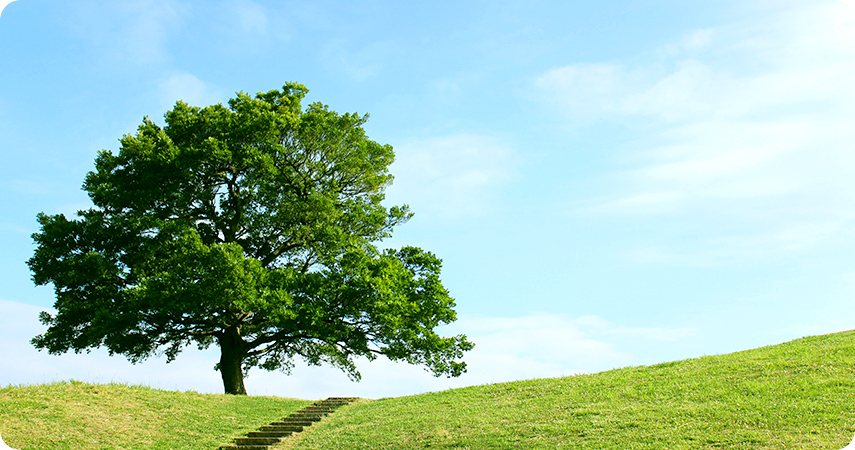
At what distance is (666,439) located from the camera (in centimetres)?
1541

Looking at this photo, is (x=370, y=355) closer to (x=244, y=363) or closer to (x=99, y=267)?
(x=244, y=363)

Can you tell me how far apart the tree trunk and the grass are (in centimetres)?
244

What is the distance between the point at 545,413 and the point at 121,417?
14.2 metres

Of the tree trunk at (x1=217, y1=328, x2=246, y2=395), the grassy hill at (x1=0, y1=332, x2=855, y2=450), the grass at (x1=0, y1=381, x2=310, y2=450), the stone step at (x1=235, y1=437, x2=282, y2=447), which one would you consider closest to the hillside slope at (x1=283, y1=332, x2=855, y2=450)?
the grassy hill at (x1=0, y1=332, x2=855, y2=450)

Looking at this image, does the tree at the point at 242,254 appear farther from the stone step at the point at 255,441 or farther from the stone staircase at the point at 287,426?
the stone step at the point at 255,441

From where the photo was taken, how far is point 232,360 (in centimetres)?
2966

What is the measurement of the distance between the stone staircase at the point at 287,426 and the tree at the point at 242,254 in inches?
101

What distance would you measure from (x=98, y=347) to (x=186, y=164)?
909cm

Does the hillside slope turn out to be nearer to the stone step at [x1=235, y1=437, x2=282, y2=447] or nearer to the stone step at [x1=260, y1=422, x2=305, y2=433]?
the stone step at [x1=235, y1=437, x2=282, y2=447]

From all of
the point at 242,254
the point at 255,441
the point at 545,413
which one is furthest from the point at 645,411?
the point at 242,254

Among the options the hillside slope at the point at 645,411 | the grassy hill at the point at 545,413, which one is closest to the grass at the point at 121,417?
the grassy hill at the point at 545,413

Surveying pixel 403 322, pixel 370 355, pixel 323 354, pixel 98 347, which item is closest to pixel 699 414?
pixel 403 322

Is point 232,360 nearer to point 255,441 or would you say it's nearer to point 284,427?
point 284,427

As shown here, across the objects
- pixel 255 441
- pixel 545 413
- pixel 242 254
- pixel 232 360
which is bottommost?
pixel 545 413
